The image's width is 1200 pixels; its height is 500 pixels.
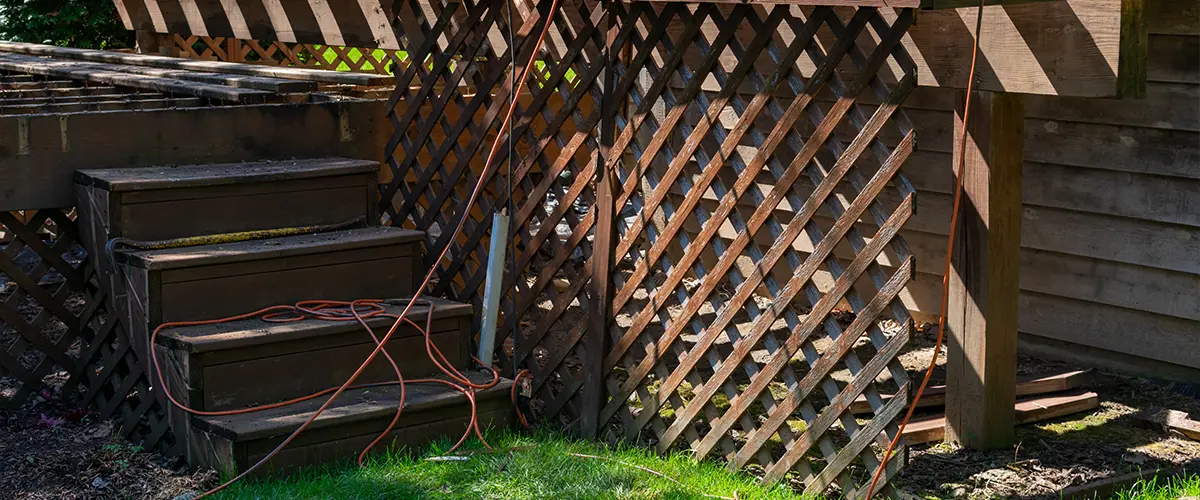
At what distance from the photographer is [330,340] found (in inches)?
160

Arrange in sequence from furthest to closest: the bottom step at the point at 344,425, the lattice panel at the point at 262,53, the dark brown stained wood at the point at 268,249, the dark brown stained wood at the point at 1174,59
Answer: the lattice panel at the point at 262,53 → the dark brown stained wood at the point at 1174,59 → the dark brown stained wood at the point at 268,249 → the bottom step at the point at 344,425

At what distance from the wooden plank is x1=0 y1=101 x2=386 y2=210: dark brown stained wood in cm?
18

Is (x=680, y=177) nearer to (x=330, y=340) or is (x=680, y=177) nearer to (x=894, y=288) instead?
(x=894, y=288)

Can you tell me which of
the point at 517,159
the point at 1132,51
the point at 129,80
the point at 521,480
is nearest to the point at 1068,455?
the point at 1132,51

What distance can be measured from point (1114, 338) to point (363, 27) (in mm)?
3863

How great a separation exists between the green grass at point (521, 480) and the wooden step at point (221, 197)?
3.41 ft

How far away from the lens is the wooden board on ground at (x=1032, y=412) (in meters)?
4.38

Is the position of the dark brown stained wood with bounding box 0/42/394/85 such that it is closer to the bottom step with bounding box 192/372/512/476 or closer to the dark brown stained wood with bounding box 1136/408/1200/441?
the bottom step with bounding box 192/372/512/476

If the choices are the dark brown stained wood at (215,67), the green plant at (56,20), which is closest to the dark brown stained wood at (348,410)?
the dark brown stained wood at (215,67)

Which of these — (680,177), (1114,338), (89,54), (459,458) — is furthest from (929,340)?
(89,54)

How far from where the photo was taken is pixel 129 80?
5.18 m

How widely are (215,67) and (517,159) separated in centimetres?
196

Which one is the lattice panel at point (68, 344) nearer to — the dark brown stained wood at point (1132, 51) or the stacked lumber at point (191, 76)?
the stacked lumber at point (191, 76)

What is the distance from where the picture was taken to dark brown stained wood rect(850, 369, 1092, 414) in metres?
4.71
